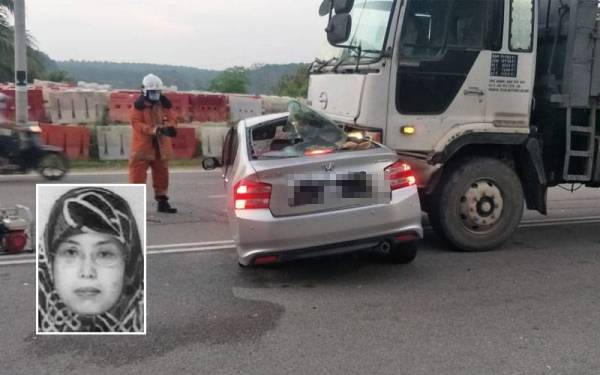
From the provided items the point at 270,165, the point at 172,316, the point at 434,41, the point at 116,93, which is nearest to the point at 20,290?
the point at 172,316

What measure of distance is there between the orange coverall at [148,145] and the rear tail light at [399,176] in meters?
3.67

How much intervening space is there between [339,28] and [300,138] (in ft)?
3.52

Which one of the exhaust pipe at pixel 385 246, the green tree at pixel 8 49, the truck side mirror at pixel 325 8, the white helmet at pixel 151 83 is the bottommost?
the exhaust pipe at pixel 385 246

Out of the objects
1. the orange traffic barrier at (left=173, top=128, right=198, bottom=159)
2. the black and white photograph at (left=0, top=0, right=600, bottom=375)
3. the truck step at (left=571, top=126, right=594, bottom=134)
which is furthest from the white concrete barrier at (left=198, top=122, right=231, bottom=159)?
the truck step at (left=571, top=126, right=594, bottom=134)

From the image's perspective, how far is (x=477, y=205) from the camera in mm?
6336

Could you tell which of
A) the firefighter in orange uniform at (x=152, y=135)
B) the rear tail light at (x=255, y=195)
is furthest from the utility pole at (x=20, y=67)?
the rear tail light at (x=255, y=195)

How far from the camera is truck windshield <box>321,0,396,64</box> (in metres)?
6.07

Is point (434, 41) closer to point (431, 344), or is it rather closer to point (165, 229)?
point (431, 344)

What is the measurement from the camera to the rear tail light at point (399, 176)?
5352 mm

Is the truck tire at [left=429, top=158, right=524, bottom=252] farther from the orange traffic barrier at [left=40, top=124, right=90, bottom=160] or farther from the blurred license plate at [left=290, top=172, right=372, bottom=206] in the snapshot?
the orange traffic barrier at [left=40, top=124, right=90, bottom=160]

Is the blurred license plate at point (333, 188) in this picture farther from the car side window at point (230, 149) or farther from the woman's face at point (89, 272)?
the woman's face at point (89, 272)

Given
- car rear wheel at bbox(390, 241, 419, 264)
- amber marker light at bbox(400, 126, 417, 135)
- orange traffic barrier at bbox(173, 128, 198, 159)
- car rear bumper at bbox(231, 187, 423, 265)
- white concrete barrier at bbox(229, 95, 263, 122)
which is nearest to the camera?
car rear bumper at bbox(231, 187, 423, 265)

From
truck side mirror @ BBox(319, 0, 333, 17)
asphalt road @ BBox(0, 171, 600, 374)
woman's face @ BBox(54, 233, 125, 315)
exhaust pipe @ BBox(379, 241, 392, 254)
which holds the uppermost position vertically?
truck side mirror @ BBox(319, 0, 333, 17)

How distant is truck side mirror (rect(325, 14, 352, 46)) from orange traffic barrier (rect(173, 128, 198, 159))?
388 inches
